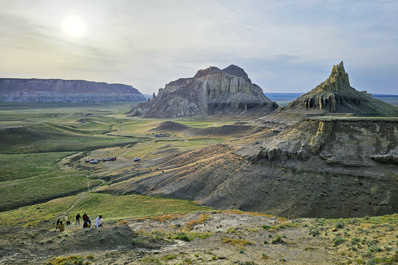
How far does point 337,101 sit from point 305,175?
72.1 meters

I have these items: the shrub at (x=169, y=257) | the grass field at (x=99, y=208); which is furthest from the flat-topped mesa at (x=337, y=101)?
the shrub at (x=169, y=257)

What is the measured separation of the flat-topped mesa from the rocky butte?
55.3 m

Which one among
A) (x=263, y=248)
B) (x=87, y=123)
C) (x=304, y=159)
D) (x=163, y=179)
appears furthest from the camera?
(x=87, y=123)

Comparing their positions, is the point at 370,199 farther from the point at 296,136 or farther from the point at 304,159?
the point at 296,136

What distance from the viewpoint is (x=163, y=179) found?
175 feet

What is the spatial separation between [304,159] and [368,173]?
9010 millimetres

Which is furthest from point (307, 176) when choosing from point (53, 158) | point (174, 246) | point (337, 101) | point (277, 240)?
point (53, 158)

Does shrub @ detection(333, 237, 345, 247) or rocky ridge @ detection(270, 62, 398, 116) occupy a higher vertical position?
rocky ridge @ detection(270, 62, 398, 116)

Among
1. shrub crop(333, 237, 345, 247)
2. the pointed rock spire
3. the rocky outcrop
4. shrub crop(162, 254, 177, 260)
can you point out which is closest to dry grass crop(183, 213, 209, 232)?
the rocky outcrop

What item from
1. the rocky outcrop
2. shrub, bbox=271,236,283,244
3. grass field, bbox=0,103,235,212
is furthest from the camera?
grass field, bbox=0,103,235,212

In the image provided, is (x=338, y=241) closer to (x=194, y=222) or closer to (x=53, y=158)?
(x=194, y=222)

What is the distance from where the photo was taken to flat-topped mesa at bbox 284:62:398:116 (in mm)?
98988

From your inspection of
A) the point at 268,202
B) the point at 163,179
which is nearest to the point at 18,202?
the point at 163,179

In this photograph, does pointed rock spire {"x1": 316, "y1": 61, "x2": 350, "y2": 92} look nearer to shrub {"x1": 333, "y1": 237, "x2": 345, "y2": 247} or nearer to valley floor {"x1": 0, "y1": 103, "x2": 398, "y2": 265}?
valley floor {"x1": 0, "y1": 103, "x2": 398, "y2": 265}
